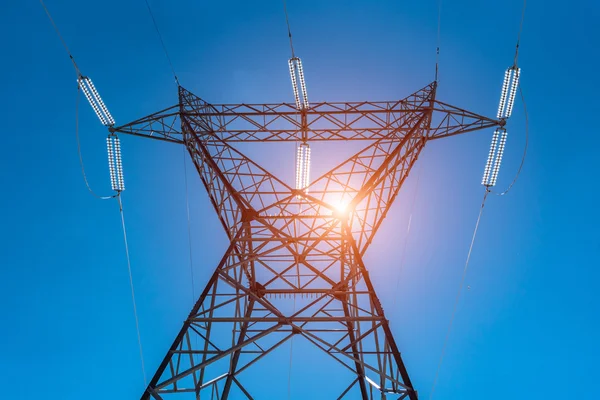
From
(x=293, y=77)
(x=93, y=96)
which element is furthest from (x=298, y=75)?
(x=93, y=96)

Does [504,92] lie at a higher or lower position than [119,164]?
higher

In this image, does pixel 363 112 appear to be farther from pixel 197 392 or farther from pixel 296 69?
pixel 197 392

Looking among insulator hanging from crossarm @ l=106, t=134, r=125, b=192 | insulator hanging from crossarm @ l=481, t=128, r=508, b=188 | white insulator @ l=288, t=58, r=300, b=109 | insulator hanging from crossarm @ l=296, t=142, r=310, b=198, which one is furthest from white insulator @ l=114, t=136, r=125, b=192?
insulator hanging from crossarm @ l=481, t=128, r=508, b=188

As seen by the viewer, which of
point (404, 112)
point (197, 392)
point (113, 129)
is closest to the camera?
point (197, 392)

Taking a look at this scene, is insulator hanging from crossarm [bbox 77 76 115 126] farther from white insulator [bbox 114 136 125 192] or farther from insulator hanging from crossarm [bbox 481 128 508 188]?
insulator hanging from crossarm [bbox 481 128 508 188]

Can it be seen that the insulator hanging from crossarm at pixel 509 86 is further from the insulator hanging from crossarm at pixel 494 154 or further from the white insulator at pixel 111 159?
the white insulator at pixel 111 159

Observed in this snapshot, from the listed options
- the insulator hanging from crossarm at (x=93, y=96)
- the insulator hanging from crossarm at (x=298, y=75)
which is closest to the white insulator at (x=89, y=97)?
the insulator hanging from crossarm at (x=93, y=96)

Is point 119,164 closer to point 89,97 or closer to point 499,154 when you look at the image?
point 89,97

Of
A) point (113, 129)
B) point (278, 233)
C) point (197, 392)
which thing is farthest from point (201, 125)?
point (197, 392)

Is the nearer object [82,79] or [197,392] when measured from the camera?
[197,392]

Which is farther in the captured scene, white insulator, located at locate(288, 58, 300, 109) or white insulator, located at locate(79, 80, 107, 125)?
white insulator, located at locate(288, 58, 300, 109)

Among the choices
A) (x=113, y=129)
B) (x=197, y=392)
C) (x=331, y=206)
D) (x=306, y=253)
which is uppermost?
(x=113, y=129)
